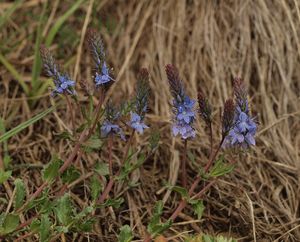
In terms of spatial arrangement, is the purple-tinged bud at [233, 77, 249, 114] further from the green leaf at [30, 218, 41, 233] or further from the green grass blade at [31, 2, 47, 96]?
the green grass blade at [31, 2, 47, 96]

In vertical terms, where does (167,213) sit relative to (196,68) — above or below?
below

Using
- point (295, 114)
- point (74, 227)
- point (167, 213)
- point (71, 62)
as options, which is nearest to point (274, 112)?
point (295, 114)

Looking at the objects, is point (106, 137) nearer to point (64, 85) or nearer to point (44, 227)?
point (64, 85)

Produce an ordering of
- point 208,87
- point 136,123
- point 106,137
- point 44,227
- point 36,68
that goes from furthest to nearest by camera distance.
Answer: point 208,87
point 36,68
point 106,137
point 136,123
point 44,227

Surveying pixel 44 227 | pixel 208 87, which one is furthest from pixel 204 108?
pixel 208 87

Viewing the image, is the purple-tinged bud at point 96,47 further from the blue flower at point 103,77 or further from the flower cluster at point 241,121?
the flower cluster at point 241,121

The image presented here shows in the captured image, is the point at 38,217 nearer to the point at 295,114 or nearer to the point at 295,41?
the point at 295,114
